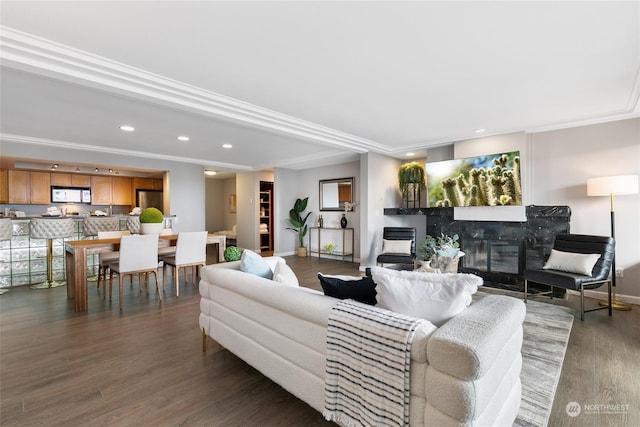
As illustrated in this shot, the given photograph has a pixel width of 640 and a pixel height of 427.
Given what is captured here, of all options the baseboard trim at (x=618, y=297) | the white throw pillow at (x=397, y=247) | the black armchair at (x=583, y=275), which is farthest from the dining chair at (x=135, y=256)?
the baseboard trim at (x=618, y=297)

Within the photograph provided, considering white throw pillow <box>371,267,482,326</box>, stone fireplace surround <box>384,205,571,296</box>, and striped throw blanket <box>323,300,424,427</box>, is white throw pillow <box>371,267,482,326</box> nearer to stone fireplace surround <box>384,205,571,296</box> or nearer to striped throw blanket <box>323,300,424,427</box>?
striped throw blanket <box>323,300,424,427</box>

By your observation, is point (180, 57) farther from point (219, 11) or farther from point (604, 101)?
point (604, 101)

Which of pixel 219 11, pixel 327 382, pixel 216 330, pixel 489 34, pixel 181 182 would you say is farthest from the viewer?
pixel 181 182

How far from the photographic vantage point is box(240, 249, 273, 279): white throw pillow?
234cm

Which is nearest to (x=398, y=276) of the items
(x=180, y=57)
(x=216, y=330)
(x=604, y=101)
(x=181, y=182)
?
(x=216, y=330)

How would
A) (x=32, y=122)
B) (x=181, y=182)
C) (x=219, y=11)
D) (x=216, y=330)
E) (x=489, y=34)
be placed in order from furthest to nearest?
(x=181, y=182) → (x=32, y=122) → (x=216, y=330) → (x=489, y=34) → (x=219, y=11)

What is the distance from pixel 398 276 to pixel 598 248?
349 cm

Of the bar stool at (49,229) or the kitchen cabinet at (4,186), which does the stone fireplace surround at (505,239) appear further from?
the kitchen cabinet at (4,186)

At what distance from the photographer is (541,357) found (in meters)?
2.39

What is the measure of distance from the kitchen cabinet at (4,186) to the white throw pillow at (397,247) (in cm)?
754

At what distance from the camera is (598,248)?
11.5ft

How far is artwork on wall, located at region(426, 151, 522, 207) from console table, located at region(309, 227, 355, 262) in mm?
2380

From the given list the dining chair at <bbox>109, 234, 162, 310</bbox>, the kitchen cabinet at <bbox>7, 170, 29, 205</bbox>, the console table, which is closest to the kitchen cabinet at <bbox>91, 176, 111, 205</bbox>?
the kitchen cabinet at <bbox>7, 170, 29, 205</bbox>

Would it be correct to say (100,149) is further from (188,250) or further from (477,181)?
(477,181)
